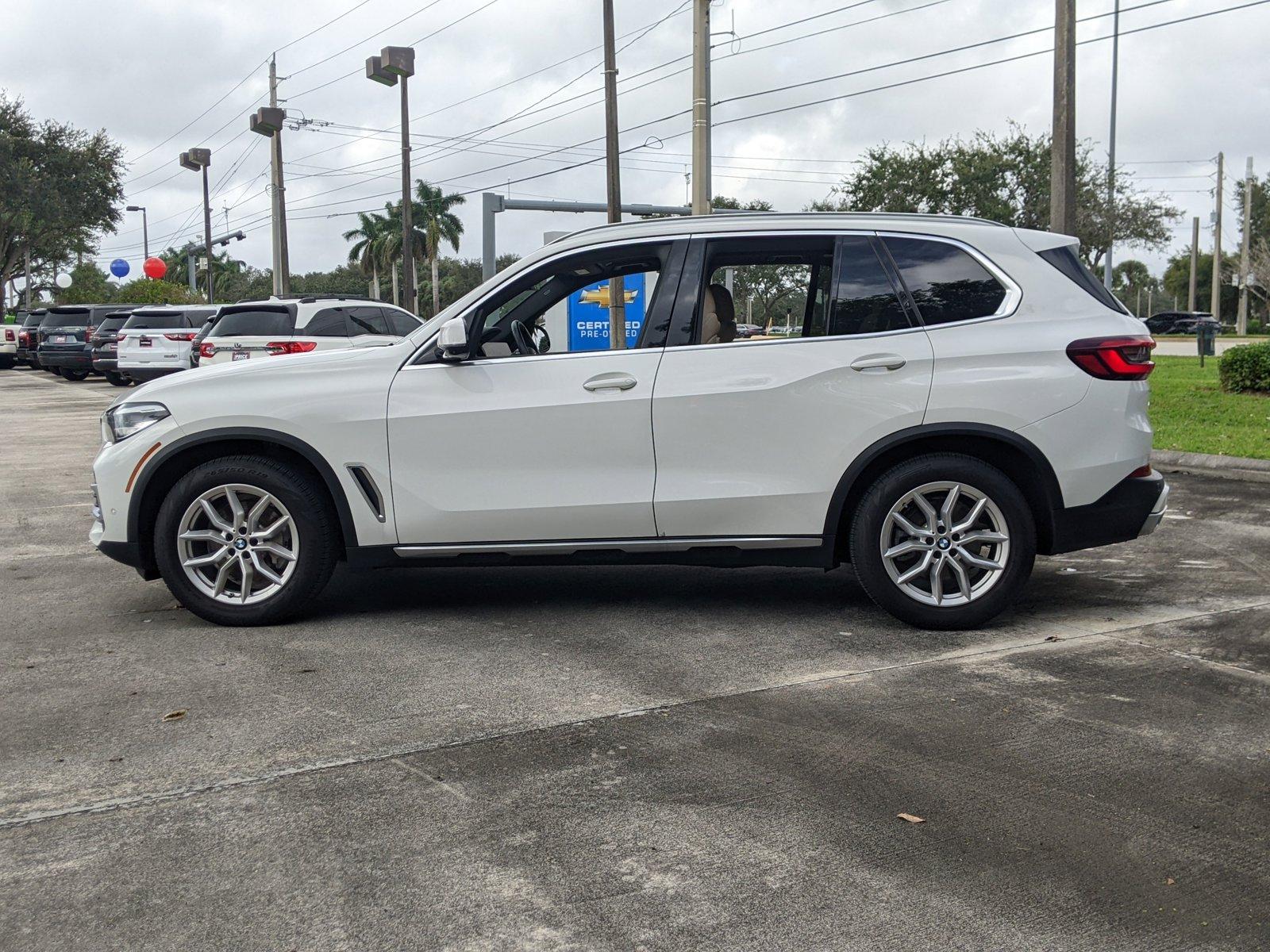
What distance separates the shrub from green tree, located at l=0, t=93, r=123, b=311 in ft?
170

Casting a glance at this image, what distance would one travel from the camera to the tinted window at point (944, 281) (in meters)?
5.83

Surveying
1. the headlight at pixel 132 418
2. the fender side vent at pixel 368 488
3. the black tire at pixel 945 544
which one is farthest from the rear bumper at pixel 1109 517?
the headlight at pixel 132 418

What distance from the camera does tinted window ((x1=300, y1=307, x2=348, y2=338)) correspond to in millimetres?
16781

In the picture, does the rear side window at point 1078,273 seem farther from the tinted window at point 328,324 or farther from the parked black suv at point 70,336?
the parked black suv at point 70,336

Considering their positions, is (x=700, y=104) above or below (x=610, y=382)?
above

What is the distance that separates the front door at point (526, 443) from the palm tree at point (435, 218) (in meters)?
73.8

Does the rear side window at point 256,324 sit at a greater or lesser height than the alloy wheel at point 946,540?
greater

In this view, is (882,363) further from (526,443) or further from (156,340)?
(156,340)

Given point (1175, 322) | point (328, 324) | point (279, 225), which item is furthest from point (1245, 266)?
point (328, 324)

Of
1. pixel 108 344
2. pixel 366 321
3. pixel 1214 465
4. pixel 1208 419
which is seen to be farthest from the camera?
pixel 108 344

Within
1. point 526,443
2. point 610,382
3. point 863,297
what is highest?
point 863,297

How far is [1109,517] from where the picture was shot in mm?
5766

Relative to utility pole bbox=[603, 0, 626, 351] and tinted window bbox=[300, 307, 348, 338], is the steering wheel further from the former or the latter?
utility pole bbox=[603, 0, 626, 351]

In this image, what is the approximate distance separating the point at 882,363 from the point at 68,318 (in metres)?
31.0
